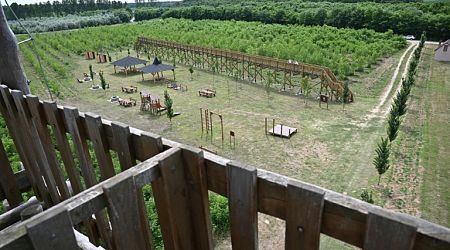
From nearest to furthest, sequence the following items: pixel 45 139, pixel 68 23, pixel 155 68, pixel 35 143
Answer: pixel 45 139
pixel 35 143
pixel 155 68
pixel 68 23

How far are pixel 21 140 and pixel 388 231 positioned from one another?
3.39 meters

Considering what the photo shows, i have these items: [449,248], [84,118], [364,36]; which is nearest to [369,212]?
[449,248]

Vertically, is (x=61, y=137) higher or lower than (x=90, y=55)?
higher

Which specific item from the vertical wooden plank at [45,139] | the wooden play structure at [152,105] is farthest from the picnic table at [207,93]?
the vertical wooden plank at [45,139]

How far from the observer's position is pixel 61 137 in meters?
2.67

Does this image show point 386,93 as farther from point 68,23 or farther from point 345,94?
point 68,23

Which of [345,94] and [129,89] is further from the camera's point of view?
[129,89]

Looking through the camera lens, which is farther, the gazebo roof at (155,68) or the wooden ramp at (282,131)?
the gazebo roof at (155,68)

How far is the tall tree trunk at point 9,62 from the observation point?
3.21 meters

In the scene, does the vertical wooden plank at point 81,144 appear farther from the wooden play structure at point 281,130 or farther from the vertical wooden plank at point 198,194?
the wooden play structure at point 281,130

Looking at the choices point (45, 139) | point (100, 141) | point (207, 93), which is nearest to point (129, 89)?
point (207, 93)

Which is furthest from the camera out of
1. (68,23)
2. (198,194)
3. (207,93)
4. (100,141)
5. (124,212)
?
(68,23)

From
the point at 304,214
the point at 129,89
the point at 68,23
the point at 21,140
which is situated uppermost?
the point at 304,214

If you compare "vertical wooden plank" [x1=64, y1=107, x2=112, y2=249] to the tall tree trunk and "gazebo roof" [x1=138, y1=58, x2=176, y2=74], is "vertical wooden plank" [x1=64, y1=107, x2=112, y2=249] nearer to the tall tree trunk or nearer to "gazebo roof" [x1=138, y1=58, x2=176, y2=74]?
the tall tree trunk
